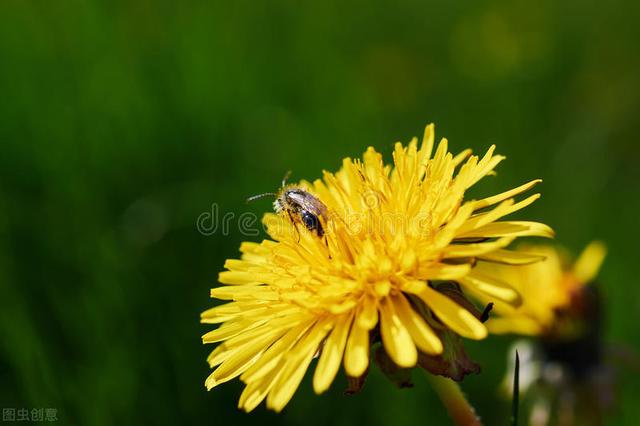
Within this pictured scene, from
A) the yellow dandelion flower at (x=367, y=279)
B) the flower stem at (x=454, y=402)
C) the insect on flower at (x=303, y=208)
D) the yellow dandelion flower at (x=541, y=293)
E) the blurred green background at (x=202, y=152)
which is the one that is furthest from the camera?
the blurred green background at (x=202, y=152)

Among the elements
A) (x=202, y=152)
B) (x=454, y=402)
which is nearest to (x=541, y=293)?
(x=454, y=402)

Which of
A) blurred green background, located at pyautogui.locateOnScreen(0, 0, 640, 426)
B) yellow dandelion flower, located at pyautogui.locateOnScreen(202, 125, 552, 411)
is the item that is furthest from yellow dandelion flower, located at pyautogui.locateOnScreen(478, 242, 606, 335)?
yellow dandelion flower, located at pyautogui.locateOnScreen(202, 125, 552, 411)

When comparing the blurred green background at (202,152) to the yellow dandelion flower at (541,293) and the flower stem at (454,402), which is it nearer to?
the yellow dandelion flower at (541,293)

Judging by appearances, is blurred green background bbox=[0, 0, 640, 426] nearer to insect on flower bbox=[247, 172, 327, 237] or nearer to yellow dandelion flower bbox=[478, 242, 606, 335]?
yellow dandelion flower bbox=[478, 242, 606, 335]

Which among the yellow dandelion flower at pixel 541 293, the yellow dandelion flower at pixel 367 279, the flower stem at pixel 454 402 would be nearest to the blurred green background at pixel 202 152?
the yellow dandelion flower at pixel 541 293

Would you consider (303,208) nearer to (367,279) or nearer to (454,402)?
(367,279)

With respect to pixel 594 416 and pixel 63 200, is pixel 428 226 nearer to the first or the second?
pixel 594 416
